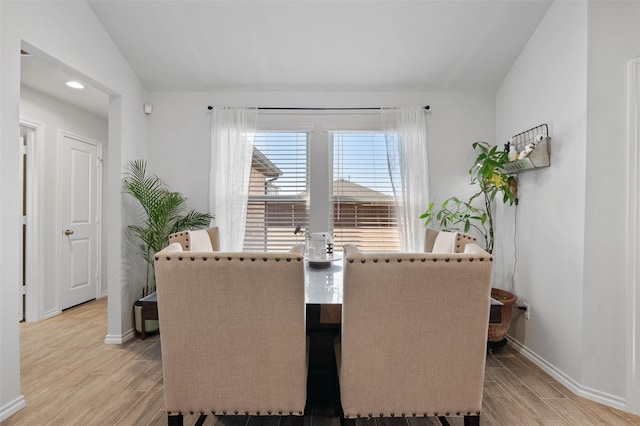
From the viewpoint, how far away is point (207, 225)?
315cm

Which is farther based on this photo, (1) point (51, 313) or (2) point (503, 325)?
(1) point (51, 313)

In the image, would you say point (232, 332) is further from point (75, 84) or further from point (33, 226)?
point (33, 226)

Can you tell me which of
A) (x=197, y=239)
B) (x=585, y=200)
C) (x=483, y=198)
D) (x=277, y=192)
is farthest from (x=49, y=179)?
(x=585, y=200)

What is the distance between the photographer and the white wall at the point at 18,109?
1.75m

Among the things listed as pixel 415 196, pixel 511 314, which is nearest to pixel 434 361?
pixel 511 314

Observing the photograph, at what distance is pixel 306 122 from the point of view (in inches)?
128

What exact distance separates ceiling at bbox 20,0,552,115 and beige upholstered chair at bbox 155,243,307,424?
2135 mm

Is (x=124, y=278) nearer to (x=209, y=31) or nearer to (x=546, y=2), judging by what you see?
(x=209, y=31)

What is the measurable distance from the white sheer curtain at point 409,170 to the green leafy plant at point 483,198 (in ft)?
0.49

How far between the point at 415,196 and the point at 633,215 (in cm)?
156

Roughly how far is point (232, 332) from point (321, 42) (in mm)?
2410

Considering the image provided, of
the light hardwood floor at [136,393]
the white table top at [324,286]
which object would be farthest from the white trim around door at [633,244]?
the white table top at [324,286]

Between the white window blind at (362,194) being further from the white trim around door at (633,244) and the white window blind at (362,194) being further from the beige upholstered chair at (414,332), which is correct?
the beige upholstered chair at (414,332)

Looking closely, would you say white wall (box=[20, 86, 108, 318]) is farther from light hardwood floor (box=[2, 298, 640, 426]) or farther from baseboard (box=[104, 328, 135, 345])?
baseboard (box=[104, 328, 135, 345])
